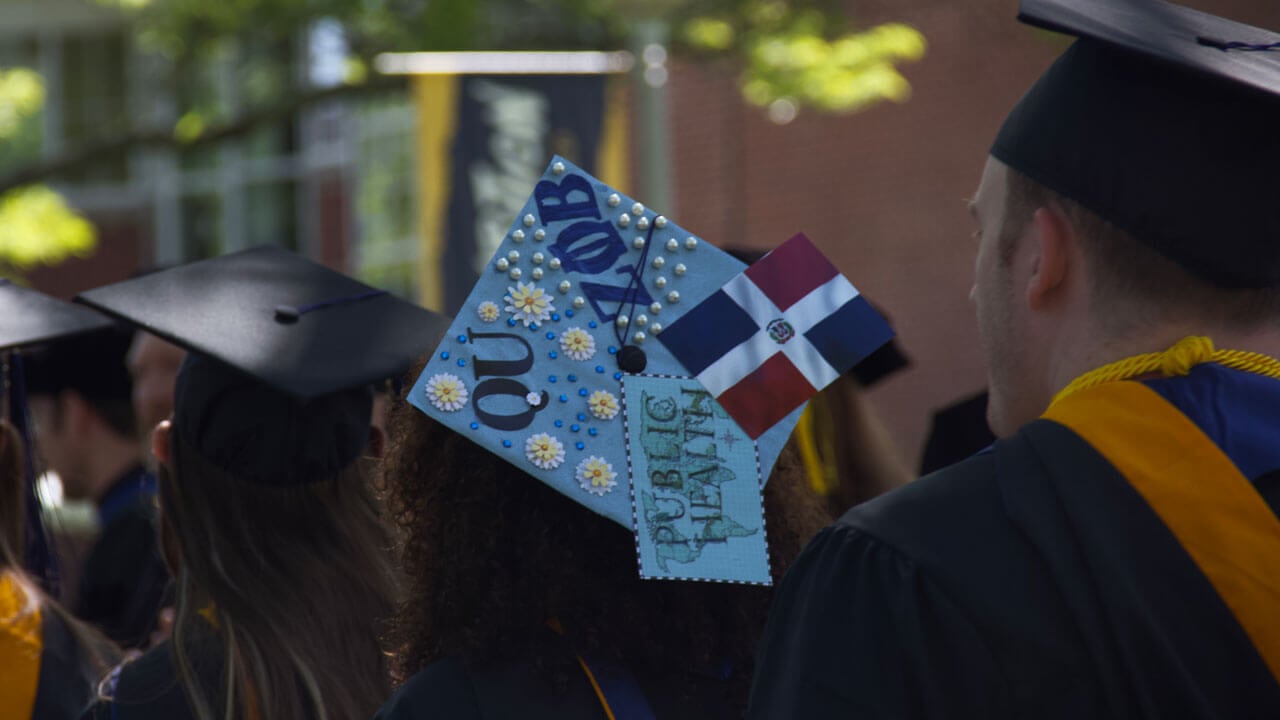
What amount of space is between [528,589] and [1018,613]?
65 centimetres

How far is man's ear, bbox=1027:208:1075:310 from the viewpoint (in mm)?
1449

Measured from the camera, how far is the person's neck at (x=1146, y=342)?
1.42 meters

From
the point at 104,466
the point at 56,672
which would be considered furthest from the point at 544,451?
the point at 104,466

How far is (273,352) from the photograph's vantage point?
2404mm

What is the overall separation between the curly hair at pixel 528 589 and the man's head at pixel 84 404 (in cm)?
328

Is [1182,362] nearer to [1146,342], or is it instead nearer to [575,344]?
[1146,342]

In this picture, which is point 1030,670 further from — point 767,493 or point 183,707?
point 183,707

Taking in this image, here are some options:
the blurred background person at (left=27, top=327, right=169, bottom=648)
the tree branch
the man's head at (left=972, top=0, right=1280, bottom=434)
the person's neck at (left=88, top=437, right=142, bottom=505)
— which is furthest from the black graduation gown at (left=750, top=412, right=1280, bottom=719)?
the tree branch

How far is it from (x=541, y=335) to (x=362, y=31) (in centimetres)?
805

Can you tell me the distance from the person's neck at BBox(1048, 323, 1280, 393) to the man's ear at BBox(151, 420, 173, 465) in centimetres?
157

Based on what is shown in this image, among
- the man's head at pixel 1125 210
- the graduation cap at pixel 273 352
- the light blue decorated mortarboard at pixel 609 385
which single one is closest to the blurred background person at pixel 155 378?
the graduation cap at pixel 273 352

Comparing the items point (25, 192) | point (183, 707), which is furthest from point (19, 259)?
point (183, 707)

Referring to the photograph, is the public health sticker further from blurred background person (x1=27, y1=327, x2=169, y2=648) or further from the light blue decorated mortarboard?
blurred background person (x1=27, y1=327, x2=169, y2=648)

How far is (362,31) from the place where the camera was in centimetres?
932
